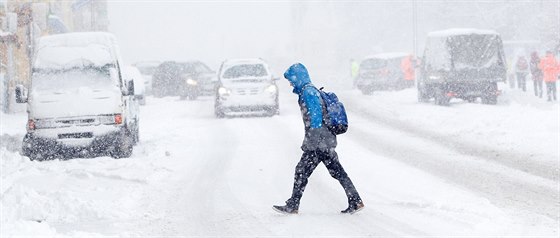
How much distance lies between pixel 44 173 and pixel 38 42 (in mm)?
4173

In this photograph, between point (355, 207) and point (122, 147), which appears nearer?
point (355, 207)

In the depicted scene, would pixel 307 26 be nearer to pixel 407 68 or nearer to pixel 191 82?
pixel 407 68

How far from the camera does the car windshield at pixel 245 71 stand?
76.7 feet

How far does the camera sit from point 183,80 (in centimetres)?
3384

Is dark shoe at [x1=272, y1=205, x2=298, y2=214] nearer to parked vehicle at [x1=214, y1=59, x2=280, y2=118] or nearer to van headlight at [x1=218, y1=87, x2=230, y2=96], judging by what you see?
parked vehicle at [x1=214, y1=59, x2=280, y2=118]

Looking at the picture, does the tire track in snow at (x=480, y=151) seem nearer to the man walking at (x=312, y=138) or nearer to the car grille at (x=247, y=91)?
the car grille at (x=247, y=91)

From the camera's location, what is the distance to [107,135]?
1430cm

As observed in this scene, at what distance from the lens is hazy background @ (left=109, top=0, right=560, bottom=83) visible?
190 ft

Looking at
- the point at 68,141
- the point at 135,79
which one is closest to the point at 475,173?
the point at 68,141

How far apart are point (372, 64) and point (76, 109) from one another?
72.7 feet

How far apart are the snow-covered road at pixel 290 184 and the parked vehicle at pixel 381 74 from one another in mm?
14549

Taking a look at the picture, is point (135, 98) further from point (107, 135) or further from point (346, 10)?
point (346, 10)

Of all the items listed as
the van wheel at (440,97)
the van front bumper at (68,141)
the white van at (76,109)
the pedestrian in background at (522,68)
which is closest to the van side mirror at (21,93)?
the white van at (76,109)

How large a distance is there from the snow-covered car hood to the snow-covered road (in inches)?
35.3
